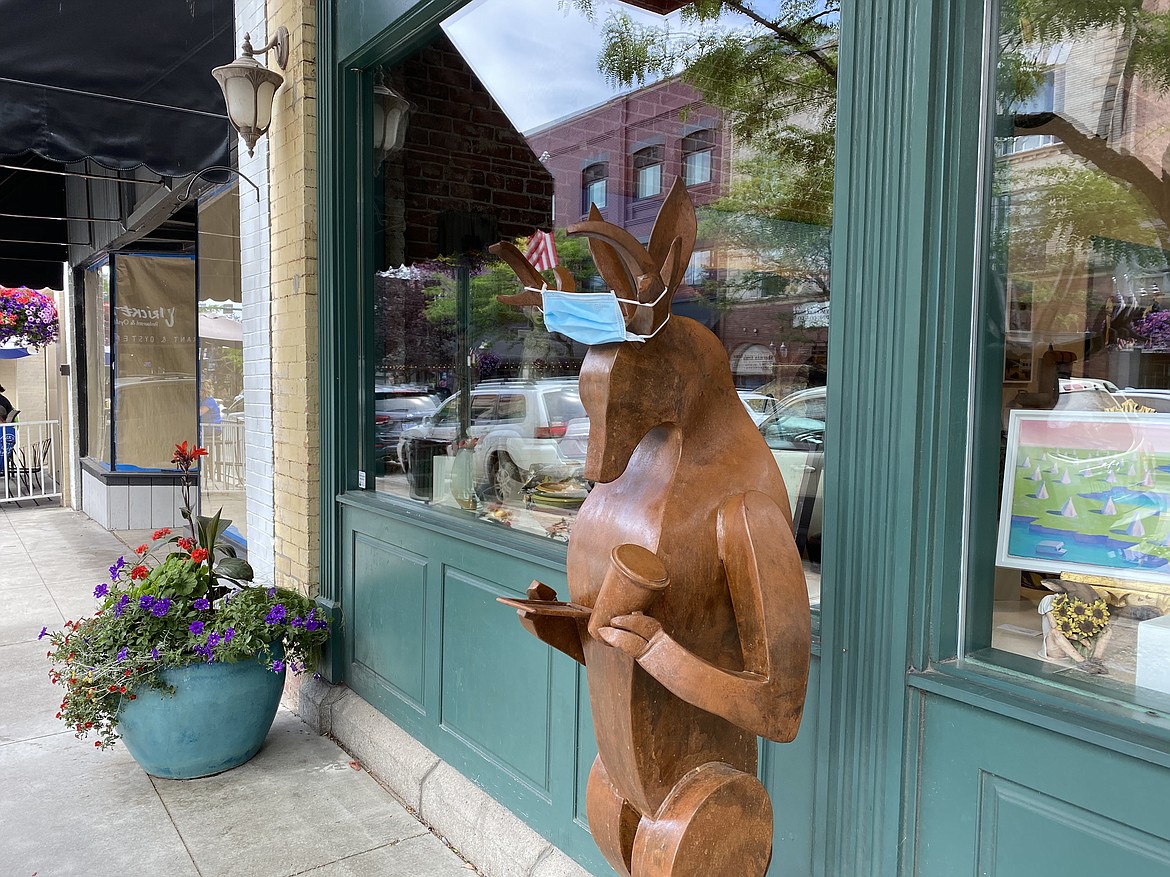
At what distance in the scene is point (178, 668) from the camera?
3.36 meters

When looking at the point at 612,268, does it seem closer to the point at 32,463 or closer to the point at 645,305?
the point at 645,305

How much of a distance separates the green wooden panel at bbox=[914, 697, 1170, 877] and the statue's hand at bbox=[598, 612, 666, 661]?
0.76 metres

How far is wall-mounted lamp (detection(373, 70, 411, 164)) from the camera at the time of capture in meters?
3.81

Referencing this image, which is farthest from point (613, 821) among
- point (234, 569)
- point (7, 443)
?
point (7, 443)

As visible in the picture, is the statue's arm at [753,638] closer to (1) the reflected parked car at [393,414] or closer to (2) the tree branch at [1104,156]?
(2) the tree branch at [1104,156]

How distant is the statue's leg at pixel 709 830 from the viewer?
1285mm

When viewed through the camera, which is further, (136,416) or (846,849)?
(136,416)

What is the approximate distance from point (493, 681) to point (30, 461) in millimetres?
13465

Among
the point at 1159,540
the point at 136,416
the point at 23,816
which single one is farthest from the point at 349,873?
the point at 136,416

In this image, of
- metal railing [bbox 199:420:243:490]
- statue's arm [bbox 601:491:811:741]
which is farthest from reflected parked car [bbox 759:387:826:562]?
metal railing [bbox 199:420:243:490]

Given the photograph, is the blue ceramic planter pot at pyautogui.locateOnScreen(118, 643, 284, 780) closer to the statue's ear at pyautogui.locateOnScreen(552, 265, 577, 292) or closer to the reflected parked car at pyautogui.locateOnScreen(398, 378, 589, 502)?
the reflected parked car at pyautogui.locateOnScreen(398, 378, 589, 502)

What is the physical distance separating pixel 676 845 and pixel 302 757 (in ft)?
9.54

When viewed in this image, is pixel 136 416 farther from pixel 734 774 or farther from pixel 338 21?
pixel 734 774

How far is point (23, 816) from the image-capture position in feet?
10.7
